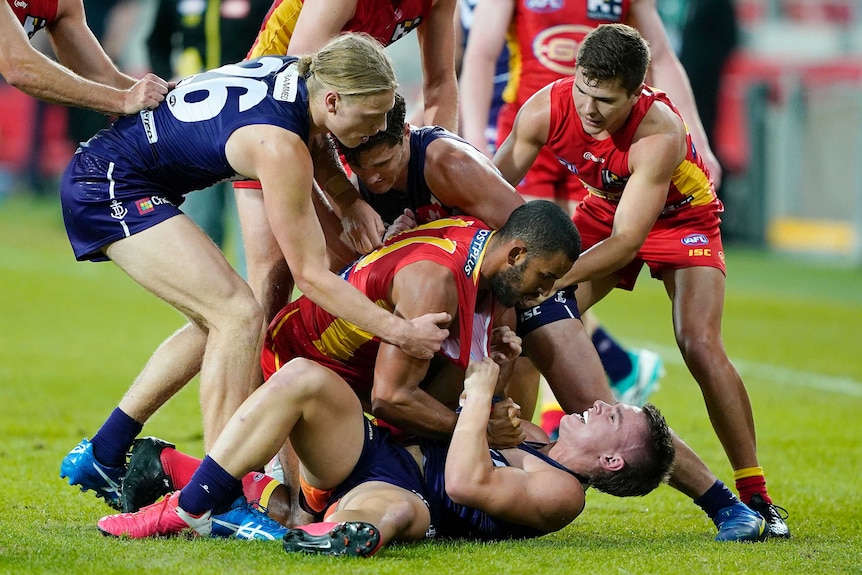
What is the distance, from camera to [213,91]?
502 centimetres

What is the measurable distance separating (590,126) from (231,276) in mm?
1752

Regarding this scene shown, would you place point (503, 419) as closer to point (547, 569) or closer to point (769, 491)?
point (547, 569)

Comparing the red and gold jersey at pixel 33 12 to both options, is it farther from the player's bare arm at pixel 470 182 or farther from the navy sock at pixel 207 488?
the navy sock at pixel 207 488

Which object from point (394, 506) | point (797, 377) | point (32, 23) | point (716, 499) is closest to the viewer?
point (394, 506)

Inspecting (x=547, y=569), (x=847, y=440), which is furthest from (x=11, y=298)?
(x=547, y=569)

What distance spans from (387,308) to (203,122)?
1028 mm

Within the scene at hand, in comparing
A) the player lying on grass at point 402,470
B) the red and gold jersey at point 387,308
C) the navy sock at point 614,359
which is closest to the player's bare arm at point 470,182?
the red and gold jersey at point 387,308

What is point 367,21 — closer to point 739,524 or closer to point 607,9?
point 607,9

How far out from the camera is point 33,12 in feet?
18.2

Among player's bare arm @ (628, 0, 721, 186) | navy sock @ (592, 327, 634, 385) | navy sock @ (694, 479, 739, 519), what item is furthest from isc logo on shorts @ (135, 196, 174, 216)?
navy sock @ (592, 327, 634, 385)

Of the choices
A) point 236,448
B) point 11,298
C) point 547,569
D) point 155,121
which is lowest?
point 11,298

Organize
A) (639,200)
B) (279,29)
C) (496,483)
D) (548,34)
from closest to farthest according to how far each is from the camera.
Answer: (496,483), (639,200), (279,29), (548,34)

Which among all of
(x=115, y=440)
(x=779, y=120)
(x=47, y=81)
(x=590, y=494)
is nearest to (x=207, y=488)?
(x=115, y=440)

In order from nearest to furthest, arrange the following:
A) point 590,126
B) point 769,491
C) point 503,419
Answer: point 503,419 → point 590,126 → point 769,491
